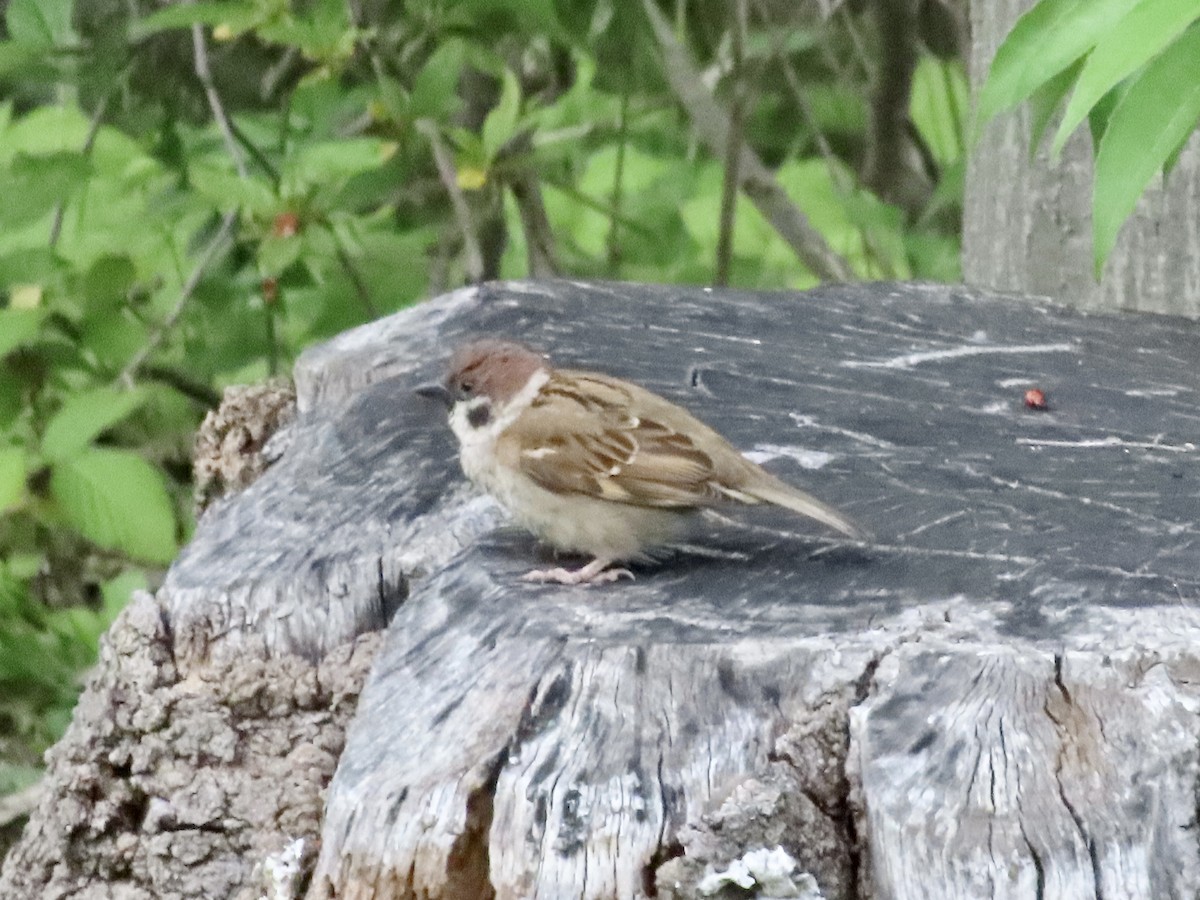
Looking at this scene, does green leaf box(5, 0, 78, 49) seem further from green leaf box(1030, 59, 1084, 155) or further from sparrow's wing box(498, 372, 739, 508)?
green leaf box(1030, 59, 1084, 155)

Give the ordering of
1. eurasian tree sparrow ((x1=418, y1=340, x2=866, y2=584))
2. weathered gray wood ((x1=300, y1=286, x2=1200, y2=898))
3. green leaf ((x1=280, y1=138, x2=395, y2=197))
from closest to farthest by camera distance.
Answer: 1. weathered gray wood ((x1=300, y1=286, x2=1200, y2=898))
2. eurasian tree sparrow ((x1=418, y1=340, x2=866, y2=584))
3. green leaf ((x1=280, y1=138, x2=395, y2=197))

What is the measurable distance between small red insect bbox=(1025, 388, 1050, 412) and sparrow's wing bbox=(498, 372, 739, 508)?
2.24 ft

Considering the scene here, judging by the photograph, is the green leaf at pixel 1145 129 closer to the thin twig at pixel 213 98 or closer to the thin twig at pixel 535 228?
the thin twig at pixel 213 98

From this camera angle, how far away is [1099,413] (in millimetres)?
2705

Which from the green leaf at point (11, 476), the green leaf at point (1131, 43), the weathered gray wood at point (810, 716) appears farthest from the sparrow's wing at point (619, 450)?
the green leaf at point (11, 476)

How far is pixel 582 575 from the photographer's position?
79.5 inches

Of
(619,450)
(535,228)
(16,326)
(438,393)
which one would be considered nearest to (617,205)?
(535,228)

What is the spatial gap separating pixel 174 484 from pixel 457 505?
2704mm

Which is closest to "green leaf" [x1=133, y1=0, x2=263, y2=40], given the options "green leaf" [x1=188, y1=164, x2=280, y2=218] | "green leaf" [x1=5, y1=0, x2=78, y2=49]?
"green leaf" [x1=5, y1=0, x2=78, y2=49]

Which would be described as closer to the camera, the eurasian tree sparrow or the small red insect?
the eurasian tree sparrow

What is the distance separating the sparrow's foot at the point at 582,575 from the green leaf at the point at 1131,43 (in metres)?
0.75

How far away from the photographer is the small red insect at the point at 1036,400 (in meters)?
2.72

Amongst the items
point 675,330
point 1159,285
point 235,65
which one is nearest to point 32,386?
point 235,65

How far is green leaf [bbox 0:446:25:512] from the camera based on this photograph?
3.25 metres
